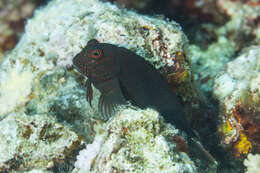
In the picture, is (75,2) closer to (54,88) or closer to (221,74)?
(54,88)

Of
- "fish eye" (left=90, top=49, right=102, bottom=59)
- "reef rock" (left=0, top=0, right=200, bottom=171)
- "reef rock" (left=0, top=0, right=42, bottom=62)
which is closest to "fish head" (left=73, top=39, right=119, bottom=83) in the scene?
"fish eye" (left=90, top=49, right=102, bottom=59)

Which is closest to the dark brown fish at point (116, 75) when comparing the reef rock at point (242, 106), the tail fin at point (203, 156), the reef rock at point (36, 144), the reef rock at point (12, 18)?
the reef rock at point (36, 144)

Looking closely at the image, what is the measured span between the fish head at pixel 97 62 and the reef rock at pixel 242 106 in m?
1.72

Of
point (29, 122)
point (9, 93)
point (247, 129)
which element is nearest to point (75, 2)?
point (9, 93)

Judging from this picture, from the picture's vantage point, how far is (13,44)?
748cm

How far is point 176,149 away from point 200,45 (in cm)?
453

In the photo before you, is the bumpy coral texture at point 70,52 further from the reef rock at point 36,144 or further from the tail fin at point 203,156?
the tail fin at point 203,156

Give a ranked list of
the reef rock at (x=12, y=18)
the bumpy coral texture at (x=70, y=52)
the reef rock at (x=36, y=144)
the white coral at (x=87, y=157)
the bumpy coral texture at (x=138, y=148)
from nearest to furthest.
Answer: the bumpy coral texture at (x=138, y=148) → the white coral at (x=87, y=157) → the reef rock at (x=36, y=144) → the bumpy coral texture at (x=70, y=52) → the reef rock at (x=12, y=18)

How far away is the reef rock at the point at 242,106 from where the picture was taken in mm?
3082

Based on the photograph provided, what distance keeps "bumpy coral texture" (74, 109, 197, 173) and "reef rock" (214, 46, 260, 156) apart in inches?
50.8

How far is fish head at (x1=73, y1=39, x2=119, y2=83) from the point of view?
2.74 meters

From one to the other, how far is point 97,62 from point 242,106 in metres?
1.98

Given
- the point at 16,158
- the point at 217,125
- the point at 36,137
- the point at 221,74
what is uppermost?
the point at 221,74

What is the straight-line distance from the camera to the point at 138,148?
6.94ft
